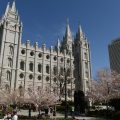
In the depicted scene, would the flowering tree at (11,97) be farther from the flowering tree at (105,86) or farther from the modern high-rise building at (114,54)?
the modern high-rise building at (114,54)

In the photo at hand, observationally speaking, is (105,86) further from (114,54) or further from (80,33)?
(114,54)

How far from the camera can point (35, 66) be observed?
6488 centimetres

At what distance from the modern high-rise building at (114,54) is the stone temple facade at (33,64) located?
60.2 meters

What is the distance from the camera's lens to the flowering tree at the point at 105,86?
40.5m

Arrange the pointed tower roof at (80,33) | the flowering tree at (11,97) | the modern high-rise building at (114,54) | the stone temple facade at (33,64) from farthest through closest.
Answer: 1. the modern high-rise building at (114,54)
2. the pointed tower roof at (80,33)
3. the stone temple facade at (33,64)
4. the flowering tree at (11,97)

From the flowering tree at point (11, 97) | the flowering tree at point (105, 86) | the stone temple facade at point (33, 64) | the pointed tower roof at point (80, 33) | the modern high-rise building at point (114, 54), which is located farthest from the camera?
the modern high-rise building at point (114, 54)

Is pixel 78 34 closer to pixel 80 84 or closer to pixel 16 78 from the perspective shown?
pixel 80 84

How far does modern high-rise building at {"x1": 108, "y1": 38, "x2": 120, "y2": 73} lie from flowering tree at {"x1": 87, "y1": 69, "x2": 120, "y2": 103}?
281 ft

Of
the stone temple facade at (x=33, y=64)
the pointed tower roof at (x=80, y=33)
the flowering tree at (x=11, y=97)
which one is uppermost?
the pointed tower roof at (x=80, y=33)

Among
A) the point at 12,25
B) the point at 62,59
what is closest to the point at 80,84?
the point at 62,59

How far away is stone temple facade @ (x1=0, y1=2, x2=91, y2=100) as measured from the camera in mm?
59781

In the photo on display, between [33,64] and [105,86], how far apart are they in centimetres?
2710

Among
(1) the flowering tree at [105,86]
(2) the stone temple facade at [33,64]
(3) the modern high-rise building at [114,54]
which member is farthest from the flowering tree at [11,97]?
(3) the modern high-rise building at [114,54]

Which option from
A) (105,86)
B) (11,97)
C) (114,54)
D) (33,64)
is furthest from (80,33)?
(114,54)
